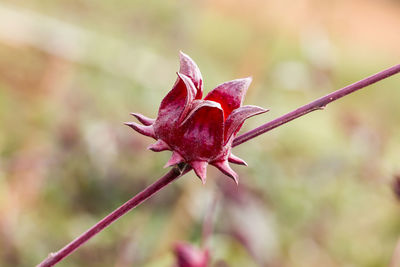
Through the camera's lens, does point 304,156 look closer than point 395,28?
Yes

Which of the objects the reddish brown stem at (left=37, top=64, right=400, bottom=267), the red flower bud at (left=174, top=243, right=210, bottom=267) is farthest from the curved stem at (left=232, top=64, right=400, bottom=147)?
the red flower bud at (left=174, top=243, right=210, bottom=267)

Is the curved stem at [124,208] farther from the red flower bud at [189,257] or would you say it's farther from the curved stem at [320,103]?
the red flower bud at [189,257]

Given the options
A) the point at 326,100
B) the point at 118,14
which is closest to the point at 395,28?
the point at 118,14

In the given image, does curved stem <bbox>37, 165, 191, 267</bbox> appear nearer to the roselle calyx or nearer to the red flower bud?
the roselle calyx

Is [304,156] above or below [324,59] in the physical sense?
below

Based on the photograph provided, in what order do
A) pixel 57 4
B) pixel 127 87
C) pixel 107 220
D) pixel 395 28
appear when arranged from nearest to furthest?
1. pixel 107 220
2. pixel 127 87
3. pixel 57 4
4. pixel 395 28

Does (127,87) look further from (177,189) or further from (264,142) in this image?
(177,189)

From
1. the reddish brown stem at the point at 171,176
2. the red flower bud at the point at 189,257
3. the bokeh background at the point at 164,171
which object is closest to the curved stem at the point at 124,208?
the reddish brown stem at the point at 171,176
